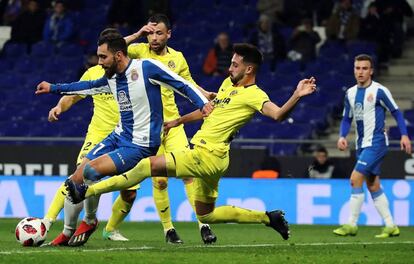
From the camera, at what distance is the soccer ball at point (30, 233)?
1163 cm

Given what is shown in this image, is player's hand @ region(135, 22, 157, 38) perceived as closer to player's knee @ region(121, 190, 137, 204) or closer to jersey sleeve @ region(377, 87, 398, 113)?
player's knee @ region(121, 190, 137, 204)

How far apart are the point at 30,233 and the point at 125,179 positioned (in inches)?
44.8

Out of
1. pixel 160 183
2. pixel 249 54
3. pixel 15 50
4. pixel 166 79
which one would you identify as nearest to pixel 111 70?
pixel 166 79

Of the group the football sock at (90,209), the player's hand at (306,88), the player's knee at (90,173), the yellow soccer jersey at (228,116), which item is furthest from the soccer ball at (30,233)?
the player's hand at (306,88)

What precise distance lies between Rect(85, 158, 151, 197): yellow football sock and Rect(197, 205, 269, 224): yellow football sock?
1.08m

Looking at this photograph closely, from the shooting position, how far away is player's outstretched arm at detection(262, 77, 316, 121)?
1072 cm

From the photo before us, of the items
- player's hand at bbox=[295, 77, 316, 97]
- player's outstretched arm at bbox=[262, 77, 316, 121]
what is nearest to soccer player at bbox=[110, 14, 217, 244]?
player's outstretched arm at bbox=[262, 77, 316, 121]

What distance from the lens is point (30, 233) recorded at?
11.6 meters

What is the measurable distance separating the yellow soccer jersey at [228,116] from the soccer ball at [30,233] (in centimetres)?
176

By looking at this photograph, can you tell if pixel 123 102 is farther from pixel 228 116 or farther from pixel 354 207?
pixel 354 207

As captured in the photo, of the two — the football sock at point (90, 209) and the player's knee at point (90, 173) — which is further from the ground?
the player's knee at point (90, 173)

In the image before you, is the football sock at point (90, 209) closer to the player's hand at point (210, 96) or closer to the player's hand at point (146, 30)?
the player's hand at point (210, 96)

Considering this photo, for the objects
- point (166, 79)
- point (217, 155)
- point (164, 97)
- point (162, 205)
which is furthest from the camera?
point (164, 97)

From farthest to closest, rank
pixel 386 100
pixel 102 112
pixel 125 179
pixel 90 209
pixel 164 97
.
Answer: pixel 386 100 < pixel 102 112 < pixel 164 97 < pixel 90 209 < pixel 125 179
